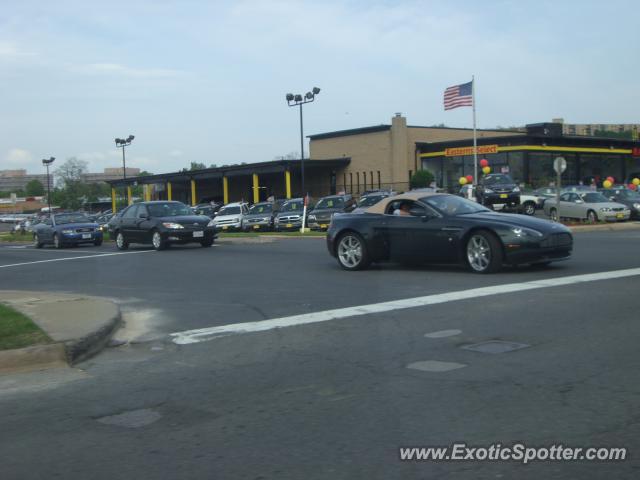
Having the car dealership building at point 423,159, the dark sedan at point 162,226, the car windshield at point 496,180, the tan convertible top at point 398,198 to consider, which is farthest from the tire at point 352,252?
the car dealership building at point 423,159

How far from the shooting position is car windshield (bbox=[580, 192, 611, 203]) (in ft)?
99.7

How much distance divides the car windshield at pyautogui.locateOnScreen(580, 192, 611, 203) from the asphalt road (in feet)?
66.1

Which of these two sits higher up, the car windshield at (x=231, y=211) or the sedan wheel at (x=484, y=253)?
the car windshield at (x=231, y=211)

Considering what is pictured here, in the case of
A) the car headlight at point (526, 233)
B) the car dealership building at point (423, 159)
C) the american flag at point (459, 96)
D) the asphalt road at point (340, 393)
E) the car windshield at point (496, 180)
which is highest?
the american flag at point (459, 96)

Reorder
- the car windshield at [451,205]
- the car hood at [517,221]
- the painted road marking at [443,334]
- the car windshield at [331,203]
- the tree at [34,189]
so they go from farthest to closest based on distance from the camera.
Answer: the tree at [34,189] < the car windshield at [331,203] < the car windshield at [451,205] < the car hood at [517,221] < the painted road marking at [443,334]

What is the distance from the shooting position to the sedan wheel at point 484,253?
12.6 metres

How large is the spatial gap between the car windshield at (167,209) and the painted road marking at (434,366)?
18.4 m

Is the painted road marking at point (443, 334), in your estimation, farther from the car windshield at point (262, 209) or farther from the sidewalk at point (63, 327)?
the car windshield at point (262, 209)

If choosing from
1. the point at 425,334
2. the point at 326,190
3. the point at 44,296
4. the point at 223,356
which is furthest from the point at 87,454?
the point at 326,190

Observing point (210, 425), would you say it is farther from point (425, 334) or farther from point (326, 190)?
point (326, 190)

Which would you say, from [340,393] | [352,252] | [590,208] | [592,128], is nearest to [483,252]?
[352,252]

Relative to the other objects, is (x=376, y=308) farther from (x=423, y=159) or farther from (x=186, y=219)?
(x=423, y=159)

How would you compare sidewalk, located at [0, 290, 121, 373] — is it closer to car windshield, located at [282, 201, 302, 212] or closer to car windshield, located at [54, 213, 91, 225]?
car windshield, located at [54, 213, 91, 225]

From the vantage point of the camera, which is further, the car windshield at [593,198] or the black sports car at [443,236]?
the car windshield at [593,198]
